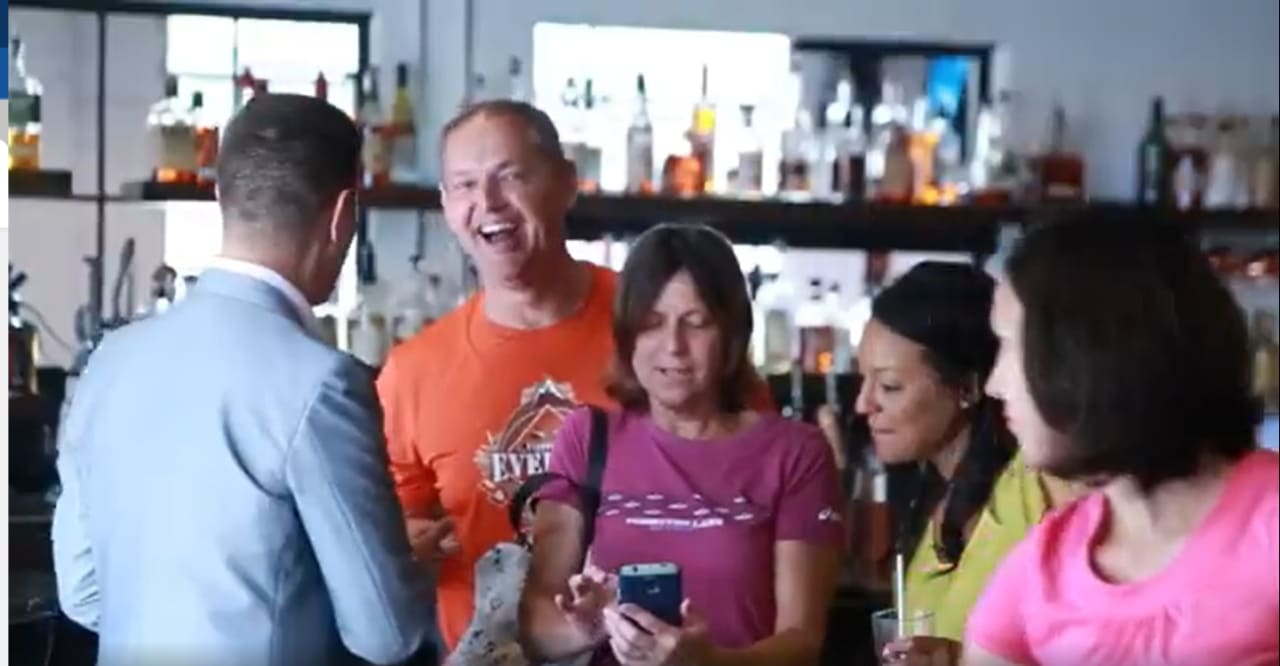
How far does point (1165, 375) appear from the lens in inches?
35.8

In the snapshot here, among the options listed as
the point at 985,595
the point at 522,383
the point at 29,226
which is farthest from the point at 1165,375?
the point at 29,226

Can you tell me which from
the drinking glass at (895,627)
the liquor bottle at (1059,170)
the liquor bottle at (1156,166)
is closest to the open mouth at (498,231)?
the drinking glass at (895,627)

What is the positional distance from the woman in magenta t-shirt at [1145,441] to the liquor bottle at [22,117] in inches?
93.8

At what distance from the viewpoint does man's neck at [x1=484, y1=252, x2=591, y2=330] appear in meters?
1.70

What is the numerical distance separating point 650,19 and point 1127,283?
235 cm

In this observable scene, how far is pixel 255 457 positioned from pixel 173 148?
1.86 metres

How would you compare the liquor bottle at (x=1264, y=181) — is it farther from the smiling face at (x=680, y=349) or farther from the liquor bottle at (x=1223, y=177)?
the smiling face at (x=680, y=349)

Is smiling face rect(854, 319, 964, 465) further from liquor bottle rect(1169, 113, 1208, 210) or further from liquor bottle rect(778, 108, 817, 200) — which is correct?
liquor bottle rect(1169, 113, 1208, 210)

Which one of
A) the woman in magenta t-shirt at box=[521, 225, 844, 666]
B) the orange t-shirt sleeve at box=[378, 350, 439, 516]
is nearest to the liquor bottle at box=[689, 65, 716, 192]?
the orange t-shirt sleeve at box=[378, 350, 439, 516]

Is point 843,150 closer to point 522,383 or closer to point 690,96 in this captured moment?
point 690,96

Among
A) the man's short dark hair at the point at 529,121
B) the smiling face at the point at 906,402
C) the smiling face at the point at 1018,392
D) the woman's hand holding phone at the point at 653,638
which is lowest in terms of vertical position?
the woman's hand holding phone at the point at 653,638

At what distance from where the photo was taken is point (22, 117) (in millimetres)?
2979

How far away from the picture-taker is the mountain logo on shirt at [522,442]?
5.40 feet

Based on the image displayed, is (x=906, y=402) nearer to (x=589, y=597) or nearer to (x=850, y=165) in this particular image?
(x=589, y=597)
